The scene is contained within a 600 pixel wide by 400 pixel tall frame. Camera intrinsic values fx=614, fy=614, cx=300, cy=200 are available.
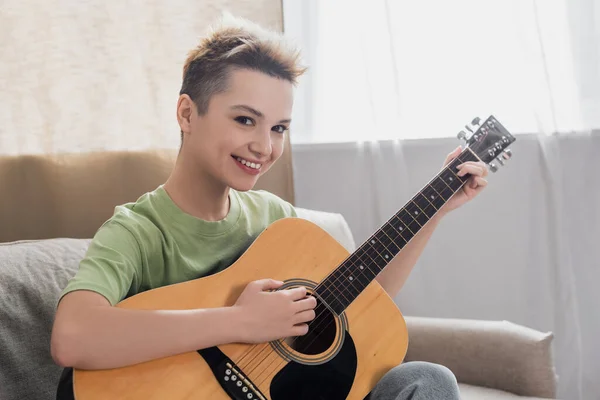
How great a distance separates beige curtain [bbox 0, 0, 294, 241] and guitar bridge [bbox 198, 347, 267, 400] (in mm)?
883

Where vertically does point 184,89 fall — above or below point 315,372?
above

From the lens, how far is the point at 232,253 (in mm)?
1266

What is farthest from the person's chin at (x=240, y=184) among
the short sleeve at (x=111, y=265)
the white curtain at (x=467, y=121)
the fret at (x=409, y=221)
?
the white curtain at (x=467, y=121)

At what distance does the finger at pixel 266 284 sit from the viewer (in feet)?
3.61

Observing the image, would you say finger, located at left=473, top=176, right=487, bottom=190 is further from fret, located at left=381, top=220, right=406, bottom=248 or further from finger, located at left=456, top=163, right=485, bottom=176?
fret, located at left=381, top=220, right=406, bottom=248

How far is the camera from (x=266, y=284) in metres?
1.12

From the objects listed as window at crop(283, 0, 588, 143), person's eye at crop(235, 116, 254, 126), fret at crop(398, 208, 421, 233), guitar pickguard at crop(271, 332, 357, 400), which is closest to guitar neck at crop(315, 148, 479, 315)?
fret at crop(398, 208, 421, 233)

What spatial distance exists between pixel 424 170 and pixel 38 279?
1.32 meters

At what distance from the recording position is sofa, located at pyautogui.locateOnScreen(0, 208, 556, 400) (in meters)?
1.19

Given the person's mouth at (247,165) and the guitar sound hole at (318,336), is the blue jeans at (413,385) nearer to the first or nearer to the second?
the guitar sound hole at (318,336)

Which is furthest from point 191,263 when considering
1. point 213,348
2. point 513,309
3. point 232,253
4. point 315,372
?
point 513,309

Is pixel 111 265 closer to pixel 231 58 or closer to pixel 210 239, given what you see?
pixel 210 239

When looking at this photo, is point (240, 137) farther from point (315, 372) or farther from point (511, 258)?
point (511, 258)

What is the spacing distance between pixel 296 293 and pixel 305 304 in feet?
0.09
